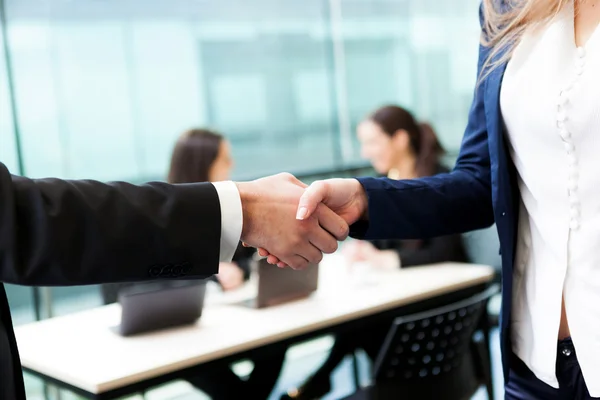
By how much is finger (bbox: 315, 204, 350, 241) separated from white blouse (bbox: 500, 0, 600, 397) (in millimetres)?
398

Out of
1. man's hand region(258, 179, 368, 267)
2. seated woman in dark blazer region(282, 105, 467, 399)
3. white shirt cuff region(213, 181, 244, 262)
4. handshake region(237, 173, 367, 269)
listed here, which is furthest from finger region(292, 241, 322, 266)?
seated woman in dark blazer region(282, 105, 467, 399)

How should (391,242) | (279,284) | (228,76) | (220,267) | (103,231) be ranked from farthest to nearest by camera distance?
1. (228,76)
2. (391,242)
3. (220,267)
4. (279,284)
5. (103,231)

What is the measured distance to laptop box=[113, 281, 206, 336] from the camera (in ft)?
9.20

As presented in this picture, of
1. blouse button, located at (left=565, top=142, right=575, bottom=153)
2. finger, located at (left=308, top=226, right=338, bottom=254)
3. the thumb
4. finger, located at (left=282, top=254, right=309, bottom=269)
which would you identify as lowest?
finger, located at (left=282, top=254, right=309, bottom=269)

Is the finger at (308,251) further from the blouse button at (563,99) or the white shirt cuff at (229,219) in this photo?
the blouse button at (563,99)

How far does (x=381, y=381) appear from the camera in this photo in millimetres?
2939

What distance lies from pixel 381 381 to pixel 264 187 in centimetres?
147

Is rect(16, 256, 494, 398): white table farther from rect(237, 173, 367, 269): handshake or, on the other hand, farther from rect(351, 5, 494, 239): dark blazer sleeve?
rect(351, 5, 494, 239): dark blazer sleeve

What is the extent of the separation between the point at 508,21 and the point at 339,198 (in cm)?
51

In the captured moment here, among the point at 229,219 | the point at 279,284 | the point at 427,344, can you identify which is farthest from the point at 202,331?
the point at 229,219

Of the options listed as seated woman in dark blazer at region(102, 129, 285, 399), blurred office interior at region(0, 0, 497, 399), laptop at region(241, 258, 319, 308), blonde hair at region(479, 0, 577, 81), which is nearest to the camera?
blonde hair at region(479, 0, 577, 81)

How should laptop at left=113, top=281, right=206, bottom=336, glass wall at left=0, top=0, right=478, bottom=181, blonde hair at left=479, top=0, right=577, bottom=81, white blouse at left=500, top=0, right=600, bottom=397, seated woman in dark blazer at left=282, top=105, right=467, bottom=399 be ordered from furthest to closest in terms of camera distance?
glass wall at left=0, top=0, right=478, bottom=181, seated woman in dark blazer at left=282, top=105, right=467, bottom=399, laptop at left=113, top=281, right=206, bottom=336, blonde hair at left=479, top=0, right=577, bottom=81, white blouse at left=500, top=0, right=600, bottom=397

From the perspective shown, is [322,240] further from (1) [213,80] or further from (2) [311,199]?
(1) [213,80]

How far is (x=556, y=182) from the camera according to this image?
1.38m
